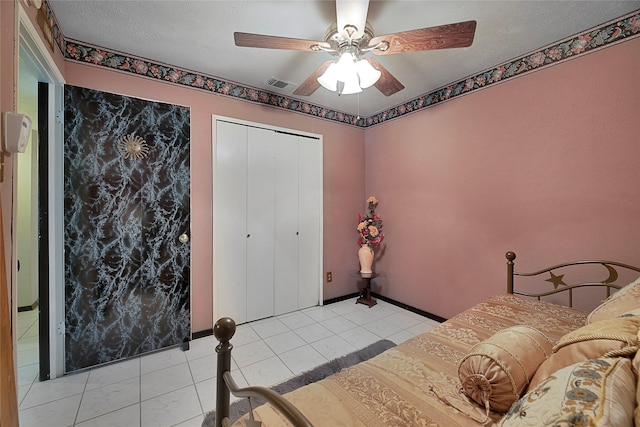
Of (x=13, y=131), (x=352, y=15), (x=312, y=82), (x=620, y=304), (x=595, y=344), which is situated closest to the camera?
(x=595, y=344)

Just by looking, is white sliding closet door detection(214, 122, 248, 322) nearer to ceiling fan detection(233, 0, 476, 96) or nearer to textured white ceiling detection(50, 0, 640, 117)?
textured white ceiling detection(50, 0, 640, 117)

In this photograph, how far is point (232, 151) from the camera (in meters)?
2.82

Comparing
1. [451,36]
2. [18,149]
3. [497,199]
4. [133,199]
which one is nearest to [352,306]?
[497,199]

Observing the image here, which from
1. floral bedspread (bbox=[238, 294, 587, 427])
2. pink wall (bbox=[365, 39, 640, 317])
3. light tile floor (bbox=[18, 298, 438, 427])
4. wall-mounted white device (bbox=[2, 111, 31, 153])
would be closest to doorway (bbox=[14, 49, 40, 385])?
light tile floor (bbox=[18, 298, 438, 427])

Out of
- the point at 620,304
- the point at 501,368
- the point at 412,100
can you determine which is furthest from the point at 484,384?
the point at 412,100

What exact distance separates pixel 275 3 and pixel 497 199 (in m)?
2.43

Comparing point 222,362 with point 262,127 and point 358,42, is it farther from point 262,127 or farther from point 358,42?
point 262,127

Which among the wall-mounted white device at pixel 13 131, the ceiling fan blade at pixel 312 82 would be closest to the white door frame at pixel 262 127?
the ceiling fan blade at pixel 312 82

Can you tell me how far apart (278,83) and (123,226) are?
6.47 ft

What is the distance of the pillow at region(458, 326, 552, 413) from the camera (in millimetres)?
918

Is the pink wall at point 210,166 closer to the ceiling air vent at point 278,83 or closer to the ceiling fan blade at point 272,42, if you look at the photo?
the ceiling air vent at point 278,83

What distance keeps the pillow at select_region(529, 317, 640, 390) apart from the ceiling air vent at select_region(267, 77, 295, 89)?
2849 millimetres

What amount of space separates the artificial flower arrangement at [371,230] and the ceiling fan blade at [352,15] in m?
2.26

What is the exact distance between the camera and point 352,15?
145 centimetres
